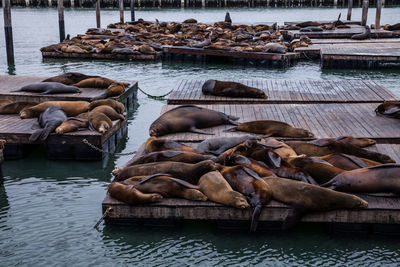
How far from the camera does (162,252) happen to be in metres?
4.22

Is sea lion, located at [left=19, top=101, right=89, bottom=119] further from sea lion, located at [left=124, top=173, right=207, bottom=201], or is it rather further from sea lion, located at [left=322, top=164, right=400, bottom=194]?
sea lion, located at [left=322, top=164, right=400, bottom=194]

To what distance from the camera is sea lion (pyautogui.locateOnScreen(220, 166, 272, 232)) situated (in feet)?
13.8

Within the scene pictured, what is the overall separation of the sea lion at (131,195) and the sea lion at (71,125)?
218 cm

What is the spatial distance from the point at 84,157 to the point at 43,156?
2.10 ft

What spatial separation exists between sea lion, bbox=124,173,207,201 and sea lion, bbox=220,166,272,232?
0.96 ft

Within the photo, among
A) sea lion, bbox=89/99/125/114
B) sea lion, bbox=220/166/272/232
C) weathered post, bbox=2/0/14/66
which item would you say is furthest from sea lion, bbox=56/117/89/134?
weathered post, bbox=2/0/14/66

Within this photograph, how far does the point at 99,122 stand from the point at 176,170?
2319 mm

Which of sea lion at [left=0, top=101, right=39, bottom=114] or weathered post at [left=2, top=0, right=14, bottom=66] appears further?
weathered post at [left=2, top=0, right=14, bottom=66]

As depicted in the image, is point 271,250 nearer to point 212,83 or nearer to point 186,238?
point 186,238

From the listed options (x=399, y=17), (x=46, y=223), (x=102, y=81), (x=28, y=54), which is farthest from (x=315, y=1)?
(x=46, y=223)

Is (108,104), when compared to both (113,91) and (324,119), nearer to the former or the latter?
(113,91)

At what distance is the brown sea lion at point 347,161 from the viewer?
15.0ft

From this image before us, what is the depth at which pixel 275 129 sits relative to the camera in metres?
5.88

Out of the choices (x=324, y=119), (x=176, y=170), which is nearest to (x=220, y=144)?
(x=176, y=170)
